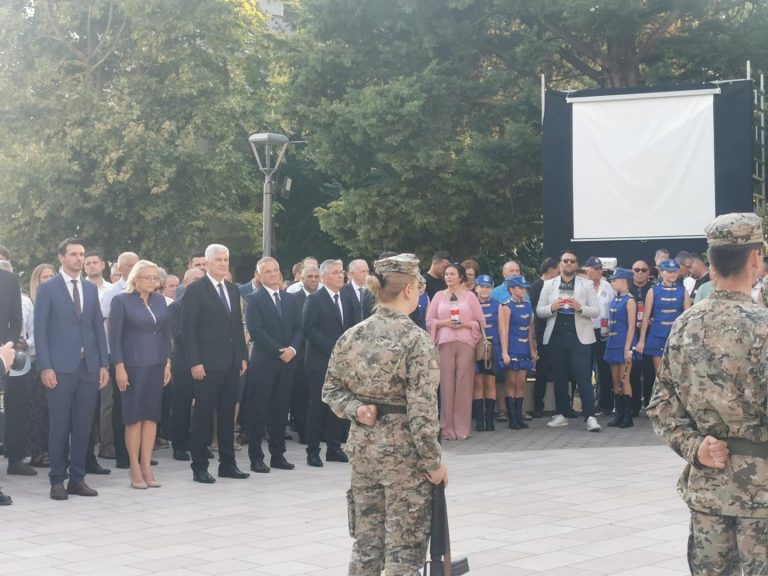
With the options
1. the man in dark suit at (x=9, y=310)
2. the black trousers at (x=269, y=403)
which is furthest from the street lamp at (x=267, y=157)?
the man in dark suit at (x=9, y=310)

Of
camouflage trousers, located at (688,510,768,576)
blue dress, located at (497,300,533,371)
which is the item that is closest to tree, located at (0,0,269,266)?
blue dress, located at (497,300,533,371)

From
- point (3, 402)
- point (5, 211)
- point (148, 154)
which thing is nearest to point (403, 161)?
Result: point (3, 402)

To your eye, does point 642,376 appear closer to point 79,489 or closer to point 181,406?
point 181,406

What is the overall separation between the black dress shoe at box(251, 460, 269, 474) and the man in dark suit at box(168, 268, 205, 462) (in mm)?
1196

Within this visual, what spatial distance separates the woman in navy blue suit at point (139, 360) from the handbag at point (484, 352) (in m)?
4.98

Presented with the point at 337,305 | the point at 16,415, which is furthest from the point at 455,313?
the point at 16,415

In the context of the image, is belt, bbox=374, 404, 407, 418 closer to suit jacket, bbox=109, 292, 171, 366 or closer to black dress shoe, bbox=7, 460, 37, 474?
suit jacket, bbox=109, 292, 171, 366

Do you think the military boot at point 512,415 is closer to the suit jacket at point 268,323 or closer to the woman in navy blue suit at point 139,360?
the suit jacket at point 268,323

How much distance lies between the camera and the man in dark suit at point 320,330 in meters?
11.6

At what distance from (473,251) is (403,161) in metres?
2.52

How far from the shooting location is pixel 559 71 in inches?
870

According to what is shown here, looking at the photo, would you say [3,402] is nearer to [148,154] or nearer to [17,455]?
[17,455]

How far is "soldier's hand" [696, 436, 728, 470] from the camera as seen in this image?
4332mm

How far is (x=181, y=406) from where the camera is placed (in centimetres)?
1206
